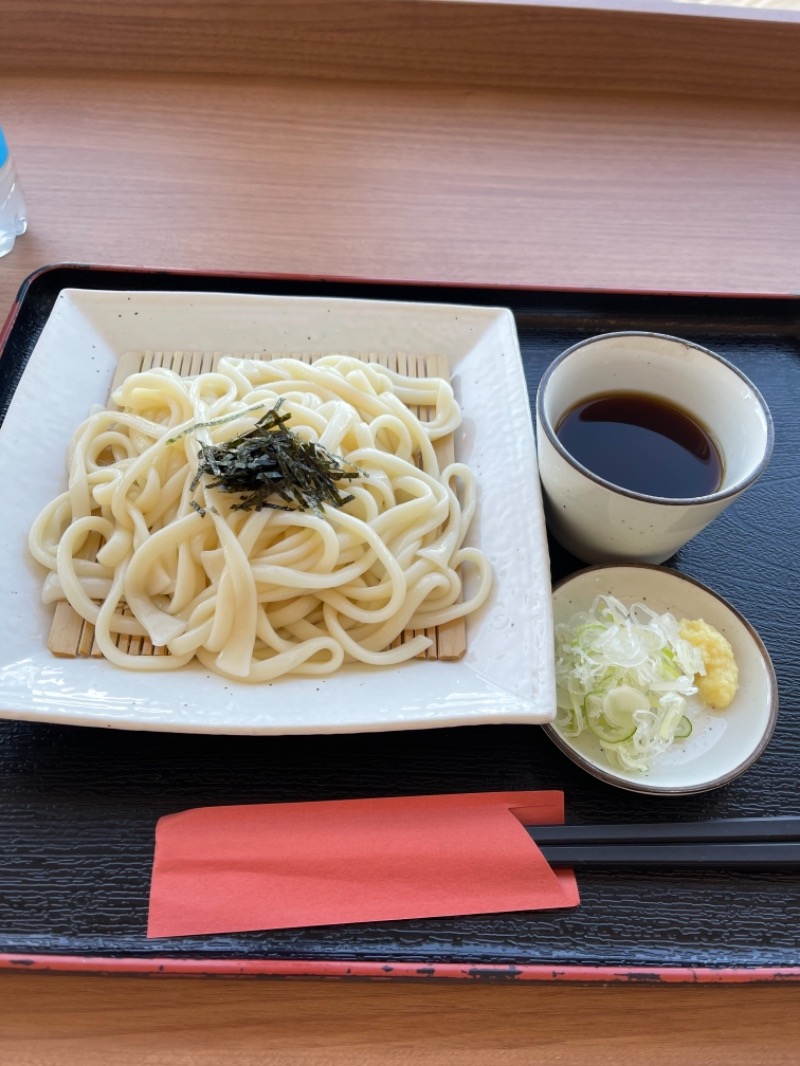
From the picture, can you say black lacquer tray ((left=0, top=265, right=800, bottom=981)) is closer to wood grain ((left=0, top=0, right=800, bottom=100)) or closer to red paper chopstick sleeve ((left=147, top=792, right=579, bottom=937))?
red paper chopstick sleeve ((left=147, top=792, right=579, bottom=937))

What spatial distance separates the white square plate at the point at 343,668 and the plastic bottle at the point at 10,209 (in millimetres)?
603

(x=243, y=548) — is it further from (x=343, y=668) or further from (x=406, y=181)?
(x=406, y=181)

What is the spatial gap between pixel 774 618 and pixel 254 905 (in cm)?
116

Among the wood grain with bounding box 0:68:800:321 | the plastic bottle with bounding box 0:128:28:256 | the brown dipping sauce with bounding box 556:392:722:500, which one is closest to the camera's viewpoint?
the brown dipping sauce with bounding box 556:392:722:500

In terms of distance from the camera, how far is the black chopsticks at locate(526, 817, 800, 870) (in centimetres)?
119

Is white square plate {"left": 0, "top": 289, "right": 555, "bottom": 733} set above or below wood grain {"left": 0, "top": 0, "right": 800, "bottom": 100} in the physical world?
below

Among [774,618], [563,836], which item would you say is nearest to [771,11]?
[774,618]

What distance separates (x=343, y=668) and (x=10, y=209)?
5.83 ft

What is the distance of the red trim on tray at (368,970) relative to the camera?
1.05 meters

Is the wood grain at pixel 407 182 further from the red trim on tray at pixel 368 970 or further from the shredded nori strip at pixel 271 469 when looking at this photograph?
the red trim on tray at pixel 368 970

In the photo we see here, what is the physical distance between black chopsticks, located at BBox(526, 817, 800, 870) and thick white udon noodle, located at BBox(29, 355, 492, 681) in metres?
0.43

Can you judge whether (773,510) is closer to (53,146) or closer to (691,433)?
(691,433)

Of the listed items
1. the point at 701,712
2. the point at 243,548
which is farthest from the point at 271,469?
the point at 701,712

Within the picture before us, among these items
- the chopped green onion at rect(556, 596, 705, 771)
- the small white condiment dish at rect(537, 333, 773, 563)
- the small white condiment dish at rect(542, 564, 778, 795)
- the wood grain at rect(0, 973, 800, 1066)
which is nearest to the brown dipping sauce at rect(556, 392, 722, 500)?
the small white condiment dish at rect(537, 333, 773, 563)
